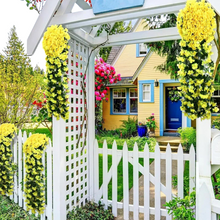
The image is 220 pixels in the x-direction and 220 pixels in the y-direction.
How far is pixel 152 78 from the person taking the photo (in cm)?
Answer: 906

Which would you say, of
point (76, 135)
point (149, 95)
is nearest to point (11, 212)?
point (76, 135)

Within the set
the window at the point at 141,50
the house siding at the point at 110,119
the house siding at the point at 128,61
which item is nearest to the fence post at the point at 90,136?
the house siding at the point at 110,119

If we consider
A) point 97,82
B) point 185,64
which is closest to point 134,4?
point 185,64

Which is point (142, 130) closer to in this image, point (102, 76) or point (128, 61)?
point (102, 76)

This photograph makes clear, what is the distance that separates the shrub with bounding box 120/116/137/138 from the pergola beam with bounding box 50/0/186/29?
6948mm

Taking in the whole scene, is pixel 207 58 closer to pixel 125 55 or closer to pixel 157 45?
pixel 157 45

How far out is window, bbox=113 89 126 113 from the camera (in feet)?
34.8

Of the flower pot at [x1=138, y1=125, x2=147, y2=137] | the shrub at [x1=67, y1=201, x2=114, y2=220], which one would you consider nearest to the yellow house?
the flower pot at [x1=138, y1=125, x2=147, y2=137]

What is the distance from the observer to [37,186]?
2.73 metres

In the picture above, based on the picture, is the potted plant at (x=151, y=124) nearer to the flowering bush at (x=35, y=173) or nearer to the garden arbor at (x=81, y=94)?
the garden arbor at (x=81, y=94)

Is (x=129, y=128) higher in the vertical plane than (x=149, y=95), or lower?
lower

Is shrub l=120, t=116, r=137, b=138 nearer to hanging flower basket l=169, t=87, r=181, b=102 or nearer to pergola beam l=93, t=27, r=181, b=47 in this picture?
hanging flower basket l=169, t=87, r=181, b=102

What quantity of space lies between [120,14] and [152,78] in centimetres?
728

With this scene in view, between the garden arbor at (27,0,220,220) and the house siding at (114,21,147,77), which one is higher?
the house siding at (114,21,147,77)
